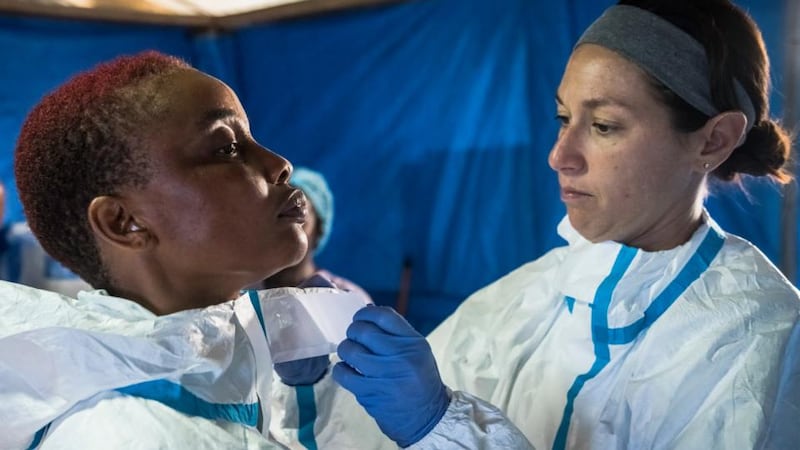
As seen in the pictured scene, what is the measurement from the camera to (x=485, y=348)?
1282 mm

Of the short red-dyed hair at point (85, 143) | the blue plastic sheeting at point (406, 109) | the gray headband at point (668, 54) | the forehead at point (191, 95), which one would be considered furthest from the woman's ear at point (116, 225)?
the blue plastic sheeting at point (406, 109)

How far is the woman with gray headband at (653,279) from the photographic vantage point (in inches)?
38.1

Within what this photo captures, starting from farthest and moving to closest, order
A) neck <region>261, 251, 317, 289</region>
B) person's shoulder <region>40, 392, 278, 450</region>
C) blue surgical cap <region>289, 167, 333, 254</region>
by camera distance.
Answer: blue surgical cap <region>289, 167, 333, 254</region> < neck <region>261, 251, 317, 289</region> < person's shoulder <region>40, 392, 278, 450</region>

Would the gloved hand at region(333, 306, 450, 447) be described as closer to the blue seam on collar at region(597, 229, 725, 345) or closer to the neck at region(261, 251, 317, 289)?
the blue seam on collar at region(597, 229, 725, 345)

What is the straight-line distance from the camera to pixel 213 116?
0.89 m

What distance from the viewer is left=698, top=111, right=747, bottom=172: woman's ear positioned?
1117 mm

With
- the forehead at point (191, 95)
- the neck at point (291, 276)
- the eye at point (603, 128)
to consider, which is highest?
the forehead at point (191, 95)

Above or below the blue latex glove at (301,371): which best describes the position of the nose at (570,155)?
above

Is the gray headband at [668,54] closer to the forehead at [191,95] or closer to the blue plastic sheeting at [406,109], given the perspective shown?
the forehead at [191,95]

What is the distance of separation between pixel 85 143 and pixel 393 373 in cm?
43

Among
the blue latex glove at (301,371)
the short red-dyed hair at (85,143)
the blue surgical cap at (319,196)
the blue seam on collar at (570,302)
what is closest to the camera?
the short red-dyed hair at (85,143)

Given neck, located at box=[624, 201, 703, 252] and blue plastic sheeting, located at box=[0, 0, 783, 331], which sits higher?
neck, located at box=[624, 201, 703, 252]

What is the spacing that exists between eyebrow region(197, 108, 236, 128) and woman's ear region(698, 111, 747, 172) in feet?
2.21

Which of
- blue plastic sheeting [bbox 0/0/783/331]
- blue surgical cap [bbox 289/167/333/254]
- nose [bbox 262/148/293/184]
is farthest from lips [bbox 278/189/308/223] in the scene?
blue surgical cap [bbox 289/167/333/254]
